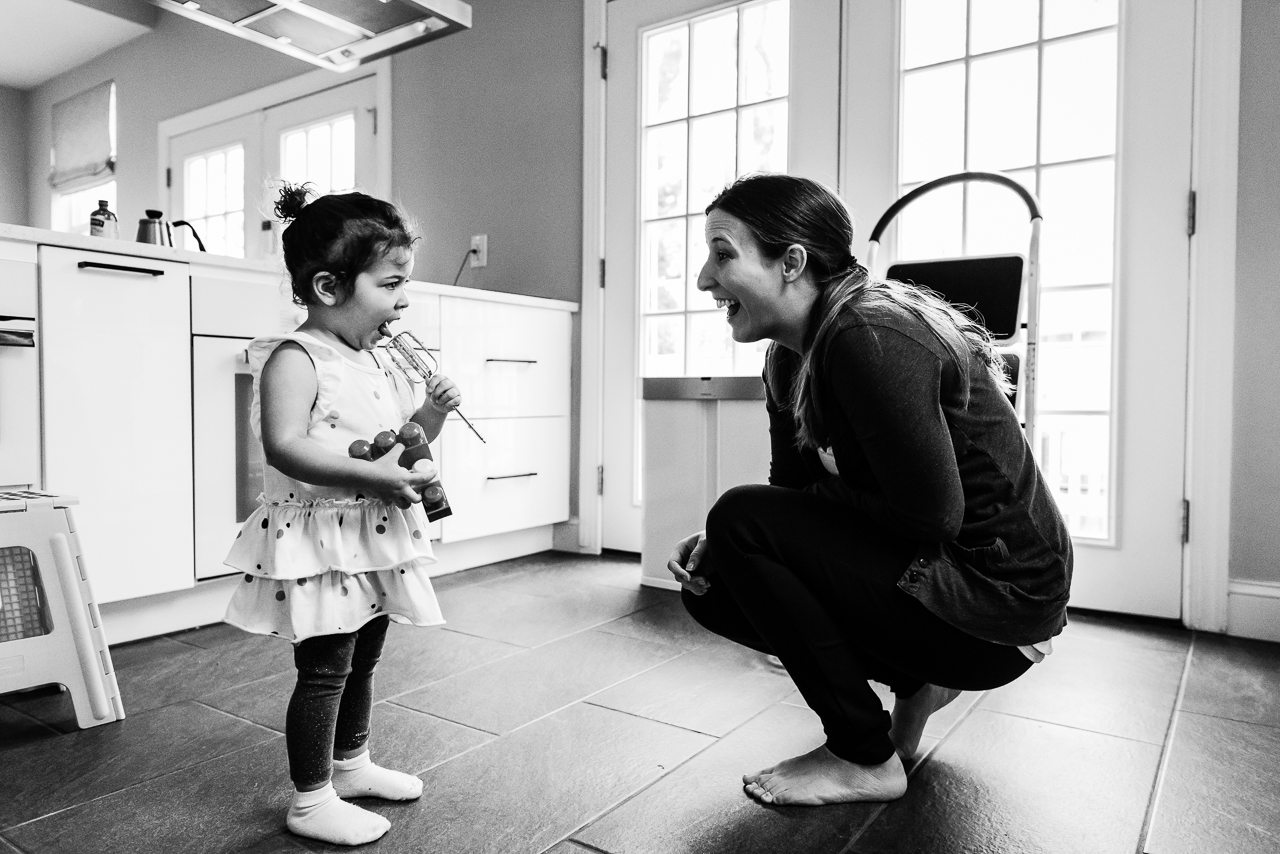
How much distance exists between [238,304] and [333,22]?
0.87 metres

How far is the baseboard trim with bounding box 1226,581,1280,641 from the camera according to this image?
6.46ft

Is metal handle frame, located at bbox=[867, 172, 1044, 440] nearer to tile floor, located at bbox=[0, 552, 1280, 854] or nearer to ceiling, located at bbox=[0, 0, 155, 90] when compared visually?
tile floor, located at bbox=[0, 552, 1280, 854]

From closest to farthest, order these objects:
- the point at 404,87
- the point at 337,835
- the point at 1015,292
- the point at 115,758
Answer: the point at 337,835, the point at 115,758, the point at 1015,292, the point at 404,87

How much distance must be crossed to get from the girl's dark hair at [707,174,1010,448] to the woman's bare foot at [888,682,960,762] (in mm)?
426

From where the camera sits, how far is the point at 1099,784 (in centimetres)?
120

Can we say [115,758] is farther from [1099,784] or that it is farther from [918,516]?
[1099,784]

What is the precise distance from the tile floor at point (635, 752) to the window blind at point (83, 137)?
3910mm

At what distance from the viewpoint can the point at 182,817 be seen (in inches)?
42.9

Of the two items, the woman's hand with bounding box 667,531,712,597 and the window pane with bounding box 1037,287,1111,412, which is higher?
the window pane with bounding box 1037,287,1111,412

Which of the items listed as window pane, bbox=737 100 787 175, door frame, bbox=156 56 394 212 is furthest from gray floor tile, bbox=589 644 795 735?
door frame, bbox=156 56 394 212

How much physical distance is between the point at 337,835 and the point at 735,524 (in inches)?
24.4

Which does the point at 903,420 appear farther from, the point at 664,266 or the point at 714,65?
the point at 714,65

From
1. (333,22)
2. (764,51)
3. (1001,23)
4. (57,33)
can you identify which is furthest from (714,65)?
(57,33)

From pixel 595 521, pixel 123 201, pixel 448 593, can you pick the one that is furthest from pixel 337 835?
pixel 123 201
